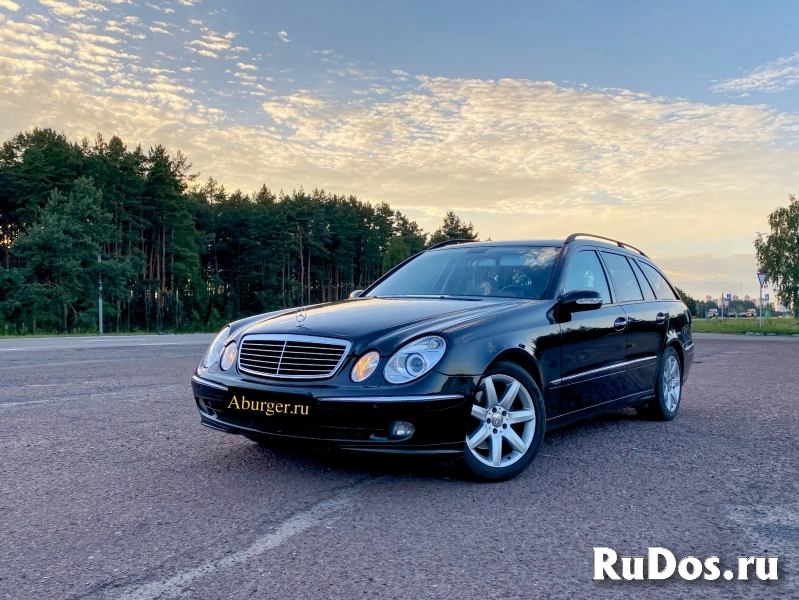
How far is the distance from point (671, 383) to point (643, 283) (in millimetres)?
1001

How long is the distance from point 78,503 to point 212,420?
986mm

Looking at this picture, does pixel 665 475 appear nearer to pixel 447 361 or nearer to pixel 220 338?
pixel 447 361

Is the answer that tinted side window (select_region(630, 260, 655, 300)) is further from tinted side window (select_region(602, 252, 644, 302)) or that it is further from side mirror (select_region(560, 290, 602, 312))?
side mirror (select_region(560, 290, 602, 312))

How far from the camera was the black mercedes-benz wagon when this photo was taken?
4.09 meters

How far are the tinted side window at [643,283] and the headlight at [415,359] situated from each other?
3.27 meters

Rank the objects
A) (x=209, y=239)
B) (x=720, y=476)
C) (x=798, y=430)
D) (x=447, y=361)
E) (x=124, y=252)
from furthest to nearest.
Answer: (x=209, y=239) → (x=124, y=252) → (x=798, y=430) → (x=720, y=476) → (x=447, y=361)

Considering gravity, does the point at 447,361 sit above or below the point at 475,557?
above

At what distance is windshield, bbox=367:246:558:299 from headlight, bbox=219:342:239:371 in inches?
61.1

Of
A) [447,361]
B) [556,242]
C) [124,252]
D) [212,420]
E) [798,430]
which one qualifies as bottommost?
[798,430]

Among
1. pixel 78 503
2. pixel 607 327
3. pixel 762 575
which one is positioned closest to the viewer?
pixel 762 575

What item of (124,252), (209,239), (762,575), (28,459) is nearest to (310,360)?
(28,459)

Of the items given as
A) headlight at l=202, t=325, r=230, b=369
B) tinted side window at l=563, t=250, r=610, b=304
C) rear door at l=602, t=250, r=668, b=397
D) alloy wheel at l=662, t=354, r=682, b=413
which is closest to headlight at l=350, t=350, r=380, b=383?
headlight at l=202, t=325, r=230, b=369

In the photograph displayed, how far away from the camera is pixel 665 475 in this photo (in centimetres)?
464

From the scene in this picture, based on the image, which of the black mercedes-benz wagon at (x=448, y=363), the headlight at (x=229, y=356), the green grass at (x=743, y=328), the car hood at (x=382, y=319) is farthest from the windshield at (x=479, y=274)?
the green grass at (x=743, y=328)
